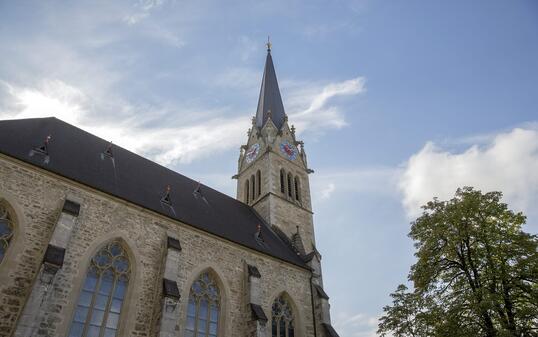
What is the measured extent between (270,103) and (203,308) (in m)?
20.0

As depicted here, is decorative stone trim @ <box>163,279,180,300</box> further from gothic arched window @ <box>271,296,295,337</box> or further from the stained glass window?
the stained glass window

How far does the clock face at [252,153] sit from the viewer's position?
26609 mm

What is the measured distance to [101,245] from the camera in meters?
11.6

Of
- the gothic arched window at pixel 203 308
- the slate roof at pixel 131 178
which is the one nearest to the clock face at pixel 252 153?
the slate roof at pixel 131 178

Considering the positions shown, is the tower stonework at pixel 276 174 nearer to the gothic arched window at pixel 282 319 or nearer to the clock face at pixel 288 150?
the clock face at pixel 288 150

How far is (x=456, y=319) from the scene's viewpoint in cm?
1043

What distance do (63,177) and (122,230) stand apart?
2530mm

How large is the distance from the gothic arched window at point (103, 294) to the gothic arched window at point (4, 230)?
226 cm

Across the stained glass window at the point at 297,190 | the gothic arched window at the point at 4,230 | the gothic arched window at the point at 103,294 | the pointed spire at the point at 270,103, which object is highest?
the pointed spire at the point at 270,103

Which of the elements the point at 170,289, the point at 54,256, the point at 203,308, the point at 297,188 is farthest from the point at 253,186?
the point at 54,256

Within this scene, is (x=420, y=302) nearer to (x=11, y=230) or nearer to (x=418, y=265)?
(x=418, y=265)

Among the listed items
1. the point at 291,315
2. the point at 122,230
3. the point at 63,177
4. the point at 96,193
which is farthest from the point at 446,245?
the point at 63,177

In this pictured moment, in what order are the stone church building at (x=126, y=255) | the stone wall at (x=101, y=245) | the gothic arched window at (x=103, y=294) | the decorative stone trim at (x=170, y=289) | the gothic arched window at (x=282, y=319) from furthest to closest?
the gothic arched window at (x=282, y=319) < the decorative stone trim at (x=170, y=289) < the gothic arched window at (x=103, y=294) < the stone church building at (x=126, y=255) < the stone wall at (x=101, y=245)

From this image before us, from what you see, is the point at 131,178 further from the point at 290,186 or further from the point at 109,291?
the point at 290,186
